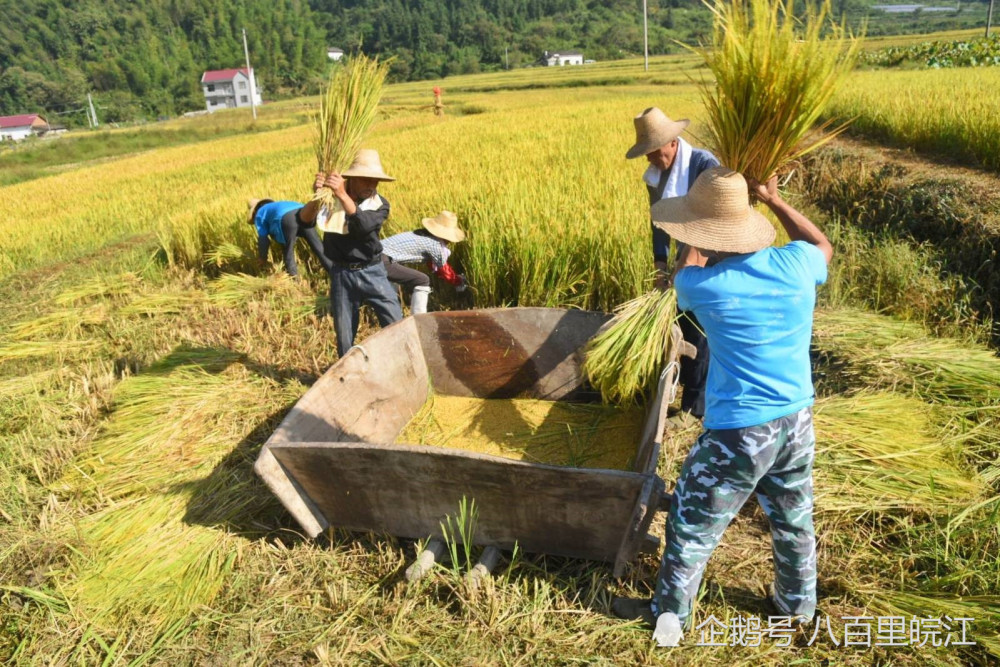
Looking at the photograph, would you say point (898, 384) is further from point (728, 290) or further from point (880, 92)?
point (880, 92)

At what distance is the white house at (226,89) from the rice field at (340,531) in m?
58.6

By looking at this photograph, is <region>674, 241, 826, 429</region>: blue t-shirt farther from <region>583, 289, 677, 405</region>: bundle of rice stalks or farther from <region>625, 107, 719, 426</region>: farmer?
<region>625, 107, 719, 426</region>: farmer

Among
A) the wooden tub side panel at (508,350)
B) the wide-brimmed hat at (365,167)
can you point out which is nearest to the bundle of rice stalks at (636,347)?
the wooden tub side panel at (508,350)

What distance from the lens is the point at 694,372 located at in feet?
9.70

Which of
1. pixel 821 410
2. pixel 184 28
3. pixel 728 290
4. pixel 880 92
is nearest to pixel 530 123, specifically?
pixel 880 92

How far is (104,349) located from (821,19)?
176 inches

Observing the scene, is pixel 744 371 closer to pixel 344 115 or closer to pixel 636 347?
pixel 636 347

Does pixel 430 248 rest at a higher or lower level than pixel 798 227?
lower

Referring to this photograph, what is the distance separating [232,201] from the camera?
586 cm

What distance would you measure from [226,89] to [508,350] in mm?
63787

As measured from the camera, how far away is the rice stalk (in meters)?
2.94

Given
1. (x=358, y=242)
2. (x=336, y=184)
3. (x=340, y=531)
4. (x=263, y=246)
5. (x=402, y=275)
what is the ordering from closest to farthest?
1. (x=340, y=531)
2. (x=336, y=184)
3. (x=358, y=242)
4. (x=402, y=275)
5. (x=263, y=246)

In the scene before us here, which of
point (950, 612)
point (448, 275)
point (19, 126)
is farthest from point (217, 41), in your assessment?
point (950, 612)

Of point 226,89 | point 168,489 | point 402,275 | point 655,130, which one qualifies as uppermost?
point 226,89
